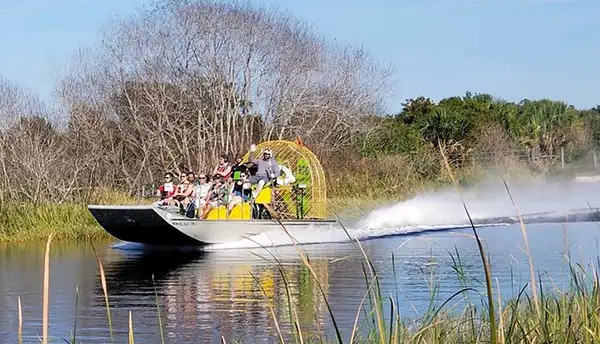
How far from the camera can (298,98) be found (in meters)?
35.6

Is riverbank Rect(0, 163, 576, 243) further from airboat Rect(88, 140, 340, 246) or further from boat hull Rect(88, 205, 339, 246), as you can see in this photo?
airboat Rect(88, 140, 340, 246)

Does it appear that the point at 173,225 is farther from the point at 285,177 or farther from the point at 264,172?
the point at 285,177


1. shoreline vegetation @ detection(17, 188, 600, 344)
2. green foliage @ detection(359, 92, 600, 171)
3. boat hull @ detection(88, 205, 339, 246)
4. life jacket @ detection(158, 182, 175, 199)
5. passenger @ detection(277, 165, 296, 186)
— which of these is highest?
green foliage @ detection(359, 92, 600, 171)

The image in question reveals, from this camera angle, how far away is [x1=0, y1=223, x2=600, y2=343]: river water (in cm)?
1110

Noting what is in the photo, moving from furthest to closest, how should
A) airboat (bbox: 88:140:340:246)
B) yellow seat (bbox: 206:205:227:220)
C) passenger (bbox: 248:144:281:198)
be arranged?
yellow seat (bbox: 206:205:227:220), passenger (bbox: 248:144:281:198), airboat (bbox: 88:140:340:246)

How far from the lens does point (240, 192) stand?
76.0 ft

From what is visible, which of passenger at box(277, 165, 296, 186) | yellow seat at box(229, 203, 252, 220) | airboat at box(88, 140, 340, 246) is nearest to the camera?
airboat at box(88, 140, 340, 246)

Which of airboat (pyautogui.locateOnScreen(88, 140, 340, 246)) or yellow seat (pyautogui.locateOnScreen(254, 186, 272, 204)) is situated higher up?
yellow seat (pyautogui.locateOnScreen(254, 186, 272, 204))

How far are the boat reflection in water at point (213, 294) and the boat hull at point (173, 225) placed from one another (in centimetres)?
56

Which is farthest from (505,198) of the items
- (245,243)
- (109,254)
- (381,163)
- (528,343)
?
(528,343)

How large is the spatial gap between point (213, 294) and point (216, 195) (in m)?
8.91

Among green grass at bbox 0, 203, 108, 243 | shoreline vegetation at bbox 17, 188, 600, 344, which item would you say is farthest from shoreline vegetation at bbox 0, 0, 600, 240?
shoreline vegetation at bbox 17, 188, 600, 344

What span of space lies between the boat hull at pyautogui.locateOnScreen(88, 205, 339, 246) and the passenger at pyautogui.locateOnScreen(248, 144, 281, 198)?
2.56 feet

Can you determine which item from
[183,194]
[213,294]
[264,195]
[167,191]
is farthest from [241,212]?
[213,294]
